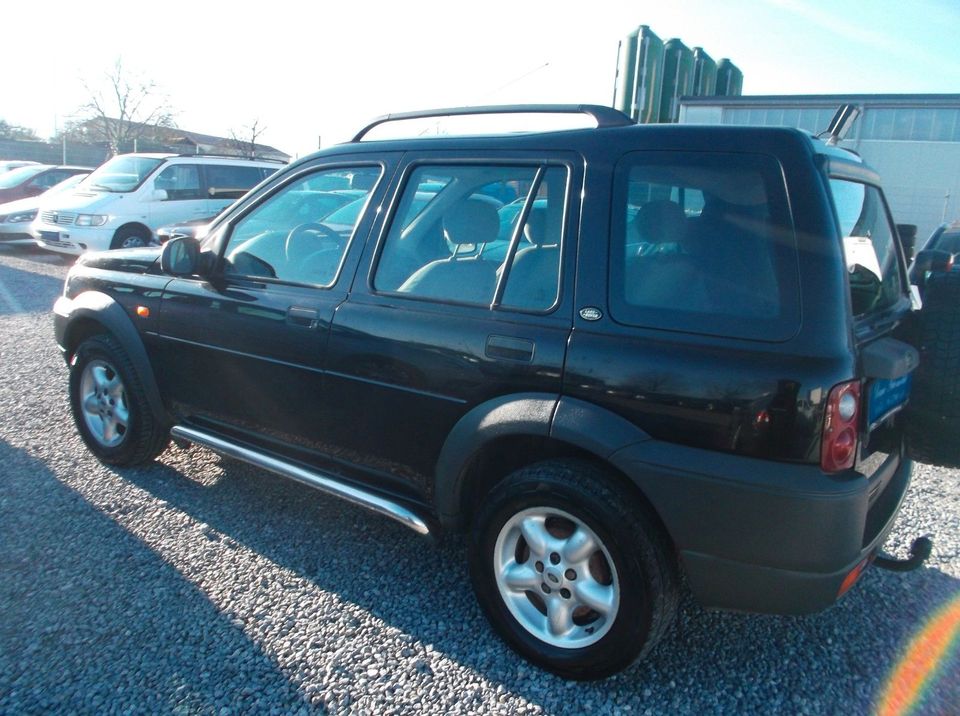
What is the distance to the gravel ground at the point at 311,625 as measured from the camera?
2553 millimetres

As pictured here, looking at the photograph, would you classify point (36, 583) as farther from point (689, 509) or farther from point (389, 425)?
point (689, 509)

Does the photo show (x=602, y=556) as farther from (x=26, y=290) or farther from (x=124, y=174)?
(x=124, y=174)

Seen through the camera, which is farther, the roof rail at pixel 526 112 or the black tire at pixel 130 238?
the black tire at pixel 130 238

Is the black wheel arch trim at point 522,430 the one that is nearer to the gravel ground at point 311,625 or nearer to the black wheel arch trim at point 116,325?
the gravel ground at point 311,625

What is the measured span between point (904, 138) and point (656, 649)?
774 inches

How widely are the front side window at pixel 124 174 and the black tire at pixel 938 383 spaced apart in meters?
11.7

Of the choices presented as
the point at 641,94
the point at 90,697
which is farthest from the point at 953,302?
the point at 641,94

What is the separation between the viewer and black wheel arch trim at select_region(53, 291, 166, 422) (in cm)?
399

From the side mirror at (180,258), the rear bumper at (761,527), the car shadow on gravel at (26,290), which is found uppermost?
the side mirror at (180,258)

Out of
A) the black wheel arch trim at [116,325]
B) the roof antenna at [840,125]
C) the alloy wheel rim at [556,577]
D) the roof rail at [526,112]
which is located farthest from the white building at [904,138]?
the alloy wheel rim at [556,577]

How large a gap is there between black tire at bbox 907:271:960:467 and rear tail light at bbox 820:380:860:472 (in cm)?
92

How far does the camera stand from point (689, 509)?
2.30m

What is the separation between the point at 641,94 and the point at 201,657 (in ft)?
58.5

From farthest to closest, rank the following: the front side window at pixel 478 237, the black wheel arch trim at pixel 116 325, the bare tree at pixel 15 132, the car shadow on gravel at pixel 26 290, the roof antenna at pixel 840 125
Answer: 1. the bare tree at pixel 15 132
2. the car shadow on gravel at pixel 26 290
3. the black wheel arch trim at pixel 116 325
4. the roof antenna at pixel 840 125
5. the front side window at pixel 478 237
